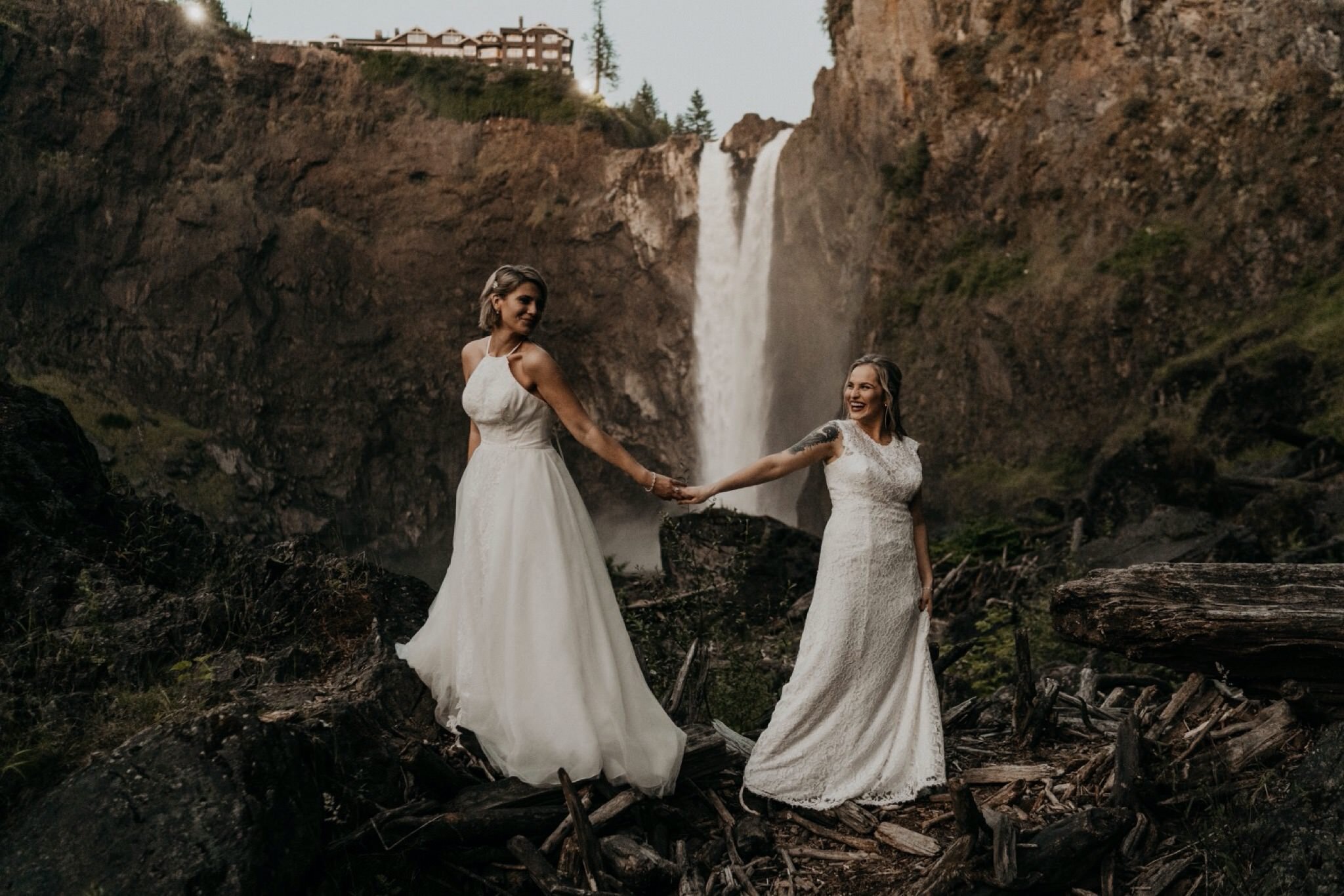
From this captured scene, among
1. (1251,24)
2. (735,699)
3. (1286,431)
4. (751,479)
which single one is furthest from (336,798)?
(1251,24)

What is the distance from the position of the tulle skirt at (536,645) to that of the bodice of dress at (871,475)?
129 centimetres

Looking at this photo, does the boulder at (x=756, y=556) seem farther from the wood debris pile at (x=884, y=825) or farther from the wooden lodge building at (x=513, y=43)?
the wooden lodge building at (x=513, y=43)

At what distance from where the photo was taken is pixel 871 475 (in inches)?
229

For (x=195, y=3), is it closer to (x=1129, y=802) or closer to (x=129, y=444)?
(x=129, y=444)

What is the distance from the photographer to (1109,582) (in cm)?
486

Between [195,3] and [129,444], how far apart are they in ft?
56.8

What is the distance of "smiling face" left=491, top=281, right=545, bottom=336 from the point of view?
5.63 meters

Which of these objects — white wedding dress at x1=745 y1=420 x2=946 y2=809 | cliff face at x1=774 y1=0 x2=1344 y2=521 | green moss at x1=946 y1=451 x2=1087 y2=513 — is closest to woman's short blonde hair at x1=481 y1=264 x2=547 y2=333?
white wedding dress at x1=745 y1=420 x2=946 y2=809

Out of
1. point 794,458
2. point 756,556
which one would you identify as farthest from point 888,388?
point 756,556

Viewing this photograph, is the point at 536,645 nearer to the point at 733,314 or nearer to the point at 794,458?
the point at 794,458

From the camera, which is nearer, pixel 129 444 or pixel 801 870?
pixel 801 870

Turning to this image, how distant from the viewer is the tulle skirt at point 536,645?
5.16 metres

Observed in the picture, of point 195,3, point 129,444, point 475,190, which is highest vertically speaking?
point 195,3

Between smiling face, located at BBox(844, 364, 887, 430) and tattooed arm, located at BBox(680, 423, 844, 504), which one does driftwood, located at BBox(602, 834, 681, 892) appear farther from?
smiling face, located at BBox(844, 364, 887, 430)
